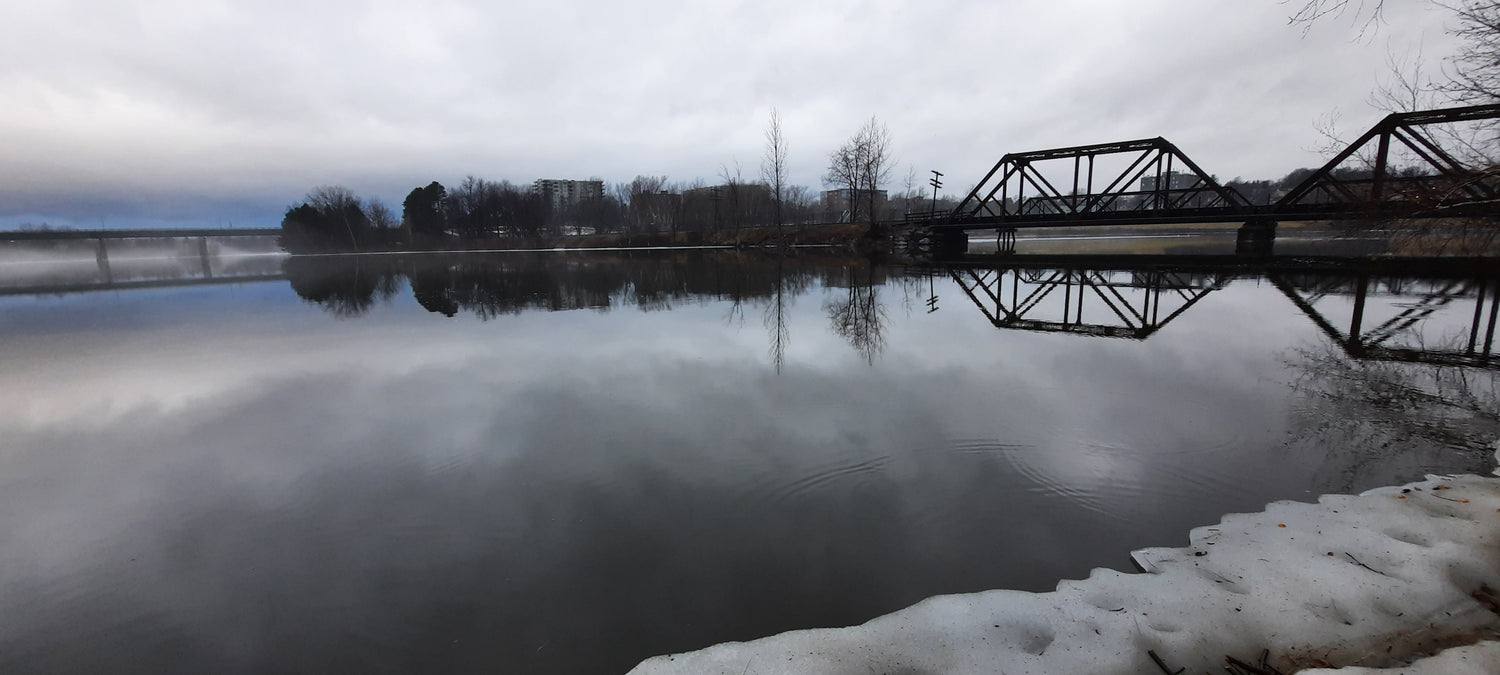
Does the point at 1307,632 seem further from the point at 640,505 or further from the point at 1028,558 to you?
the point at 640,505

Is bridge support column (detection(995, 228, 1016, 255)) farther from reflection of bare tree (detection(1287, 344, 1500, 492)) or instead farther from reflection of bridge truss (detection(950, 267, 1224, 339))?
reflection of bare tree (detection(1287, 344, 1500, 492))

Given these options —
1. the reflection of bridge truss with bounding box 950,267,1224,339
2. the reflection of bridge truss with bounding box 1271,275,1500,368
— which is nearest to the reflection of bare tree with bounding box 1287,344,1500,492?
the reflection of bridge truss with bounding box 1271,275,1500,368

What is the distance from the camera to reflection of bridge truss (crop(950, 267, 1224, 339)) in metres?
13.6

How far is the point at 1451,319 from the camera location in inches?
518

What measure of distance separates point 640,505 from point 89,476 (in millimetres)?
6189

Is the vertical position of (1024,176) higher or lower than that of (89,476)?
higher

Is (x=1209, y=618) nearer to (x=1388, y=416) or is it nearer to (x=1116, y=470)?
(x=1116, y=470)

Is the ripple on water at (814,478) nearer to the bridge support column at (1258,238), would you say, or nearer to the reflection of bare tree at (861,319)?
the reflection of bare tree at (861,319)

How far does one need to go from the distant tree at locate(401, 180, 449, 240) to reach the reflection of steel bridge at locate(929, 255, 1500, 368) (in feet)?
330

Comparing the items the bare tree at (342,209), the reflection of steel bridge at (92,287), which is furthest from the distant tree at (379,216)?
the reflection of steel bridge at (92,287)

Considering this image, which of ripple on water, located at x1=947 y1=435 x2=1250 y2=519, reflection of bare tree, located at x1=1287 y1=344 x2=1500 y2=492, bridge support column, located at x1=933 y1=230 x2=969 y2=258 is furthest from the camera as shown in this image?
bridge support column, located at x1=933 y1=230 x2=969 y2=258

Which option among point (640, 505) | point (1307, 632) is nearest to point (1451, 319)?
point (1307, 632)

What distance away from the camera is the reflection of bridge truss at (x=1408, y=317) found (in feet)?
32.6

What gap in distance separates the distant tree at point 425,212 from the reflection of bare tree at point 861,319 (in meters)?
102
